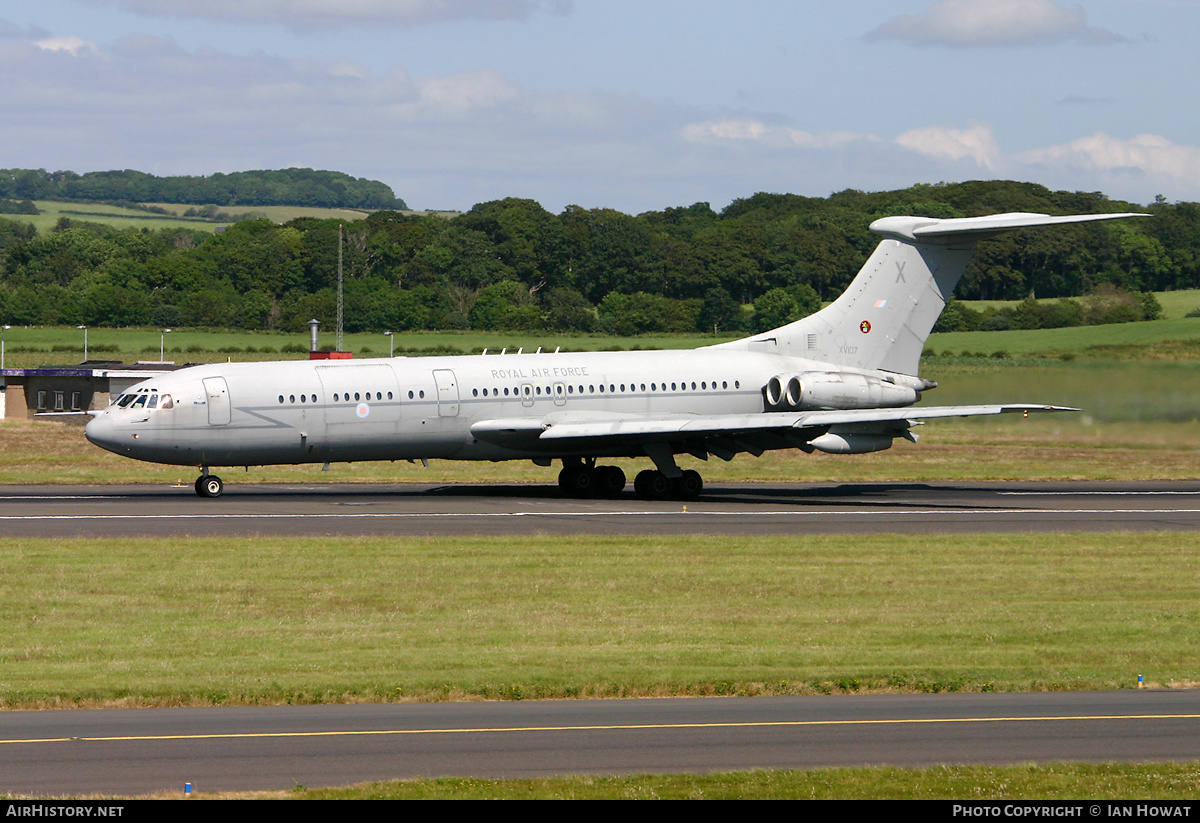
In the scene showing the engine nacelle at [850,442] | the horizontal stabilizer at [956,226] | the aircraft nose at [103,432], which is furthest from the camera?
the horizontal stabilizer at [956,226]

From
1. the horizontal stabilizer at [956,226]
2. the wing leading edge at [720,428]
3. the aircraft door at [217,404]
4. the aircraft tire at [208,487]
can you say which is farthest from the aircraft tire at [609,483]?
the horizontal stabilizer at [956,226]

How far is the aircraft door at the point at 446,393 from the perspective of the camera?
39156 millimetres

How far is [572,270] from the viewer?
487ft

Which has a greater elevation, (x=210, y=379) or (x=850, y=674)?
(x=210, y=379)

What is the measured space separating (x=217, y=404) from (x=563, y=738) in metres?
25.5

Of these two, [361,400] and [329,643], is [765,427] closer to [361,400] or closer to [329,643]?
[361,400]

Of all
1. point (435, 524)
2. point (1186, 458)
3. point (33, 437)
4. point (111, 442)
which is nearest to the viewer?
point (435, 524)

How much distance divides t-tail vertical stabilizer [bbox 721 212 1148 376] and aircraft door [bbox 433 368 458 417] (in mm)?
9957

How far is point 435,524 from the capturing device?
33.6m

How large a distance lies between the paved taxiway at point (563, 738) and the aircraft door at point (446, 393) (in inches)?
925

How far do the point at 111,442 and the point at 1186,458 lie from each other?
134ft

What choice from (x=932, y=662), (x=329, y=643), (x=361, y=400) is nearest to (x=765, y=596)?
(x=932, y=662)

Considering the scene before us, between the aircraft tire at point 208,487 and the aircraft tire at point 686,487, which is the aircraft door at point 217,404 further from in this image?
the aircraft tire at point 686,487

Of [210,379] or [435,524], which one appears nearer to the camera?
[435,524]
